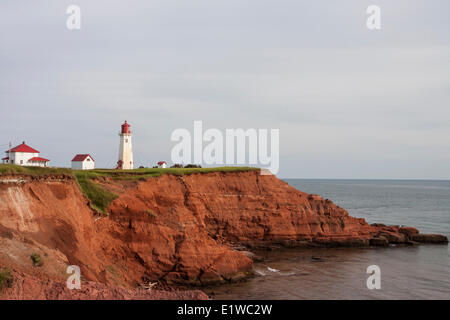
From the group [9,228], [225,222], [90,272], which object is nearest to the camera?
[9,228]

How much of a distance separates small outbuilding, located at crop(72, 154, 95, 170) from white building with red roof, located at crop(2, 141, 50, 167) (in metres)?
3.70

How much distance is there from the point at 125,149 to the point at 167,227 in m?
21.1

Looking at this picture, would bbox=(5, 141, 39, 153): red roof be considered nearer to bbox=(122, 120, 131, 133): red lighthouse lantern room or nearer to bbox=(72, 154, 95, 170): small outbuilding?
bbox=(72, 154, 95, 170): small outbuilding

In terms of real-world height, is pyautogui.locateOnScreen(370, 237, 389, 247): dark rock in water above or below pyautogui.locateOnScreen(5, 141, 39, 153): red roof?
below

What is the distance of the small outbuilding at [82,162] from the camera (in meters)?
38.8

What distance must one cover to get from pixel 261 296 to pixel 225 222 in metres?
15.5

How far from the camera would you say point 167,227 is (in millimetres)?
25250

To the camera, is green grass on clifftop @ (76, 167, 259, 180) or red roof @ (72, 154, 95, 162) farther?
red roof @ (72, 154, 95, 162)

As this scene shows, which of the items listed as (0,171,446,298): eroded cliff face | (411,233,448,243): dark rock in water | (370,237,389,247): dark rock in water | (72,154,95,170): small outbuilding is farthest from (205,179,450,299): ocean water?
(72,154,95,170): small outbuilding

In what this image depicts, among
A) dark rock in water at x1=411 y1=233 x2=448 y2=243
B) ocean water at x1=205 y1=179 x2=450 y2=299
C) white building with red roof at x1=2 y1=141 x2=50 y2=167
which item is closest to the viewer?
ocean water at x1=205 y1=179 x2=450 y2=299

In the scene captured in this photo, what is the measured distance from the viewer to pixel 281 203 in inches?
1597

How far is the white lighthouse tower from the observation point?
43875mm
